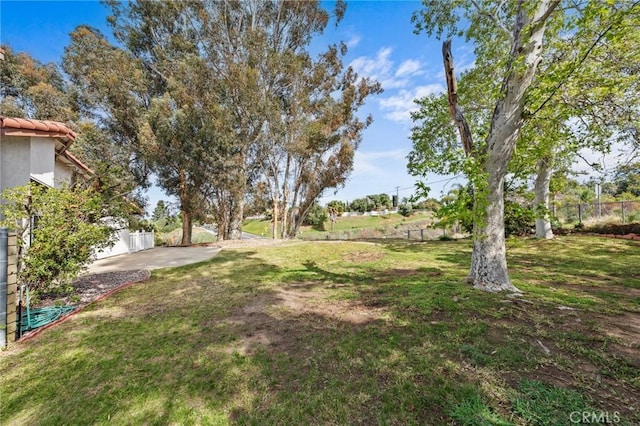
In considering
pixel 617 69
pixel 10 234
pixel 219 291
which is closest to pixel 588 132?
pixel 617 69

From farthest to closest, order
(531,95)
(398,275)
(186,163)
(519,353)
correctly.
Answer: (186,163) → (398,275) → (531,95) → (519,353)

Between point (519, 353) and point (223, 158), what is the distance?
46.2 feet

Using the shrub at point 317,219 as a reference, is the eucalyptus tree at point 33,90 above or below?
above

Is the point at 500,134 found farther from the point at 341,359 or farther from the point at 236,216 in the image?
the point at 236,216

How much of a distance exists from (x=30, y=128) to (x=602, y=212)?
69.9 ft

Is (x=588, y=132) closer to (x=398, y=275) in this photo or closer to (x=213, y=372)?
(x=398, y=275)

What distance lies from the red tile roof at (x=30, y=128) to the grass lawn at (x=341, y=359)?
3.31 meters

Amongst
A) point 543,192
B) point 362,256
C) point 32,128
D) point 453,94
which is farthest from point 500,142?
point 543,192

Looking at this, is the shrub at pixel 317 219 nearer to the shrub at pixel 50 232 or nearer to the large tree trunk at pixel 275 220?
the large tree trunk at pixel 275 220

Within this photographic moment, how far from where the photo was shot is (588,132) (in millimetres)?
4402

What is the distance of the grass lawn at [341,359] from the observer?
5.81ft

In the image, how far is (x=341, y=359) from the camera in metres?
2.40

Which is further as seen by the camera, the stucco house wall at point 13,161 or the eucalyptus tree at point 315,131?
the eucalyptus tree at point 315,131

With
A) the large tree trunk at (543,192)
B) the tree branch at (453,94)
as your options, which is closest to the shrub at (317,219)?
the large tree trunk at (543,192)
